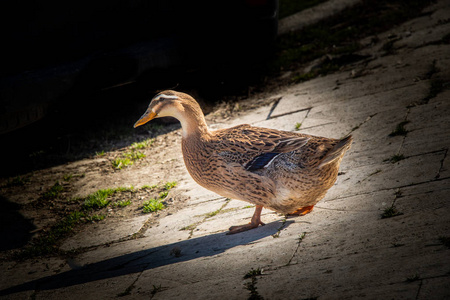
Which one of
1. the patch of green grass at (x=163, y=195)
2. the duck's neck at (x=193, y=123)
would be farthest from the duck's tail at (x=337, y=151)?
the patch of green grass at (x=163, y=195)

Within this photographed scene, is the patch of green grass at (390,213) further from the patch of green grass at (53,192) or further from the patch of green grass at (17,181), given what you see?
the patch of green grass at (17,181)

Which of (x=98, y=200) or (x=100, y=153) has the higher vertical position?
(x=100, y=153)

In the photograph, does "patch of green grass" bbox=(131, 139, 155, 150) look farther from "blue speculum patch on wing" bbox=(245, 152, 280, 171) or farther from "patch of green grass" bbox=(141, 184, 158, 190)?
"blue speculum patch on wing" bbox=(245, 152, 280, 171)

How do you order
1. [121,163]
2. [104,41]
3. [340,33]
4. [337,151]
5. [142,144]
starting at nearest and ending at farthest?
[337,151]
[104,41]
[121,163]
[142,144]
[340,33]

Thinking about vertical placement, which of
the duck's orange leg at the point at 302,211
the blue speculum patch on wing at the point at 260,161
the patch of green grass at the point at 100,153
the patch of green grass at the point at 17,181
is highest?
the blue speculum patch on wing at the point at 260,161

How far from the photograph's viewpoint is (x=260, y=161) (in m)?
3.20

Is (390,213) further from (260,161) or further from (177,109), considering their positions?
(177,109)

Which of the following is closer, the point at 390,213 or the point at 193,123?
the point at 390,213

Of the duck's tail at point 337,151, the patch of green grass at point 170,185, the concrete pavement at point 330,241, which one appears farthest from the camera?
the patch of green grass at point 170,185

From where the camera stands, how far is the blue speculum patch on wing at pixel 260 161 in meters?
3.19

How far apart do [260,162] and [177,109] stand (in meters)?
0.76

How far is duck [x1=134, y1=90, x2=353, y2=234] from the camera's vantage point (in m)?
3.16

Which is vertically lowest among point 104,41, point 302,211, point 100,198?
point 302,211

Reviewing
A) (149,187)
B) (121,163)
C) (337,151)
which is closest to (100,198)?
(149,187)
